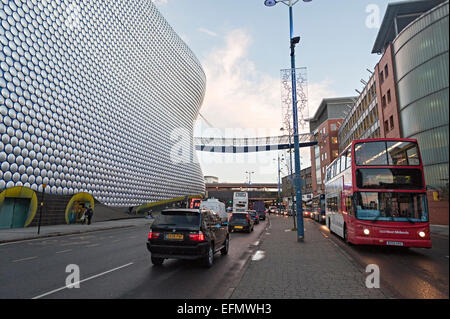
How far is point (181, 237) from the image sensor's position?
755cm

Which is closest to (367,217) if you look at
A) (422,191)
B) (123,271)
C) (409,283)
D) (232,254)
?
(422,191)

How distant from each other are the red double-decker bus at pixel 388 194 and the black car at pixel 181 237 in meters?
6.08

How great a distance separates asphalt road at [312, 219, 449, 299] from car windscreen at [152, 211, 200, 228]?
4835 mm

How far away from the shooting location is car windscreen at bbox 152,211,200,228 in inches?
307

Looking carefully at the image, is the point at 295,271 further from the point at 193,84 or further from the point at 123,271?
the point at 193,84

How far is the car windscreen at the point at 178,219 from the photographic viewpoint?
7.79m

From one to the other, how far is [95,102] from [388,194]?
3862 centimetres

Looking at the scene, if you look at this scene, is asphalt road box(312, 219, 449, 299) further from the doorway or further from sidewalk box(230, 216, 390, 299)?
the doorway

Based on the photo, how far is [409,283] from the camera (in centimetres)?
600

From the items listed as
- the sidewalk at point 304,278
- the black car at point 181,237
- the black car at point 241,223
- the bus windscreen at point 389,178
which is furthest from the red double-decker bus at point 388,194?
the black car at point 241,223

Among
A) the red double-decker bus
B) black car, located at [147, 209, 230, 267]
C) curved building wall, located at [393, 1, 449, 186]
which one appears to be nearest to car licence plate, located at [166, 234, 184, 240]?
black car, located at [147, 209, 230, 267]

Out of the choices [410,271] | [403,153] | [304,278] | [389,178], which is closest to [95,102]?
[389,178]

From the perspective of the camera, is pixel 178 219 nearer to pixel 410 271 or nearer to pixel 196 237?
pixel 196 237

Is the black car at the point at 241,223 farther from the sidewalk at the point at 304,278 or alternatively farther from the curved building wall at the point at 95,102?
the curved building wall at the point at 95,102
